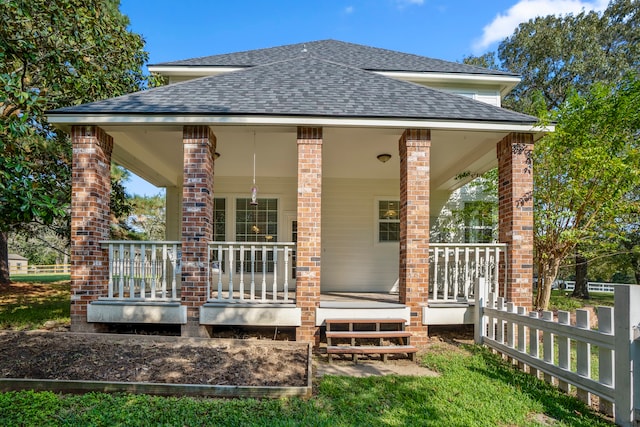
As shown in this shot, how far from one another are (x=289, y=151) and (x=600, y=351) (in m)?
5.58

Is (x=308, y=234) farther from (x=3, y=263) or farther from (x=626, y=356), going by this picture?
(x=3, y=263)

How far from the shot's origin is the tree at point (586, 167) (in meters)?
5.96

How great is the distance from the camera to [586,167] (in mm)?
6066

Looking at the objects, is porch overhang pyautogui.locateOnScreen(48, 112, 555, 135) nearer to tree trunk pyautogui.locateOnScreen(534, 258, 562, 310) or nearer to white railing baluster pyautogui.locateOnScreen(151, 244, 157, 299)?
white railing baluster pyautogui.locateOnScreen(151, 244, 157, 299)

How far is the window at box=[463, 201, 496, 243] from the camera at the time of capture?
8438mm

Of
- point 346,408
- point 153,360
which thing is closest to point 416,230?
point 346,408

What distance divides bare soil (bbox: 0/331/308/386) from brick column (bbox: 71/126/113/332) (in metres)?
0.53

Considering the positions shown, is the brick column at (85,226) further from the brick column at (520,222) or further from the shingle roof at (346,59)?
the brick column at (520,222)

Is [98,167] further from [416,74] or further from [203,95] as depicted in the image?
[416,74]

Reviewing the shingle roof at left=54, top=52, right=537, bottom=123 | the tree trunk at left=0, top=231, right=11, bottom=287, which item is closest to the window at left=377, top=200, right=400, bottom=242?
the shingle roof at left=54, top=52, right=537, bottom=123

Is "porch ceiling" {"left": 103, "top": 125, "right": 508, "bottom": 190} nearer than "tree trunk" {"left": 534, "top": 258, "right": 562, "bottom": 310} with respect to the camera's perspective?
Yes

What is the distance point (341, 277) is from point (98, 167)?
18.8ft

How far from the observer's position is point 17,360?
405 cm

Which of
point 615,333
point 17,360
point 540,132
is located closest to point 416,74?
point 540,132
